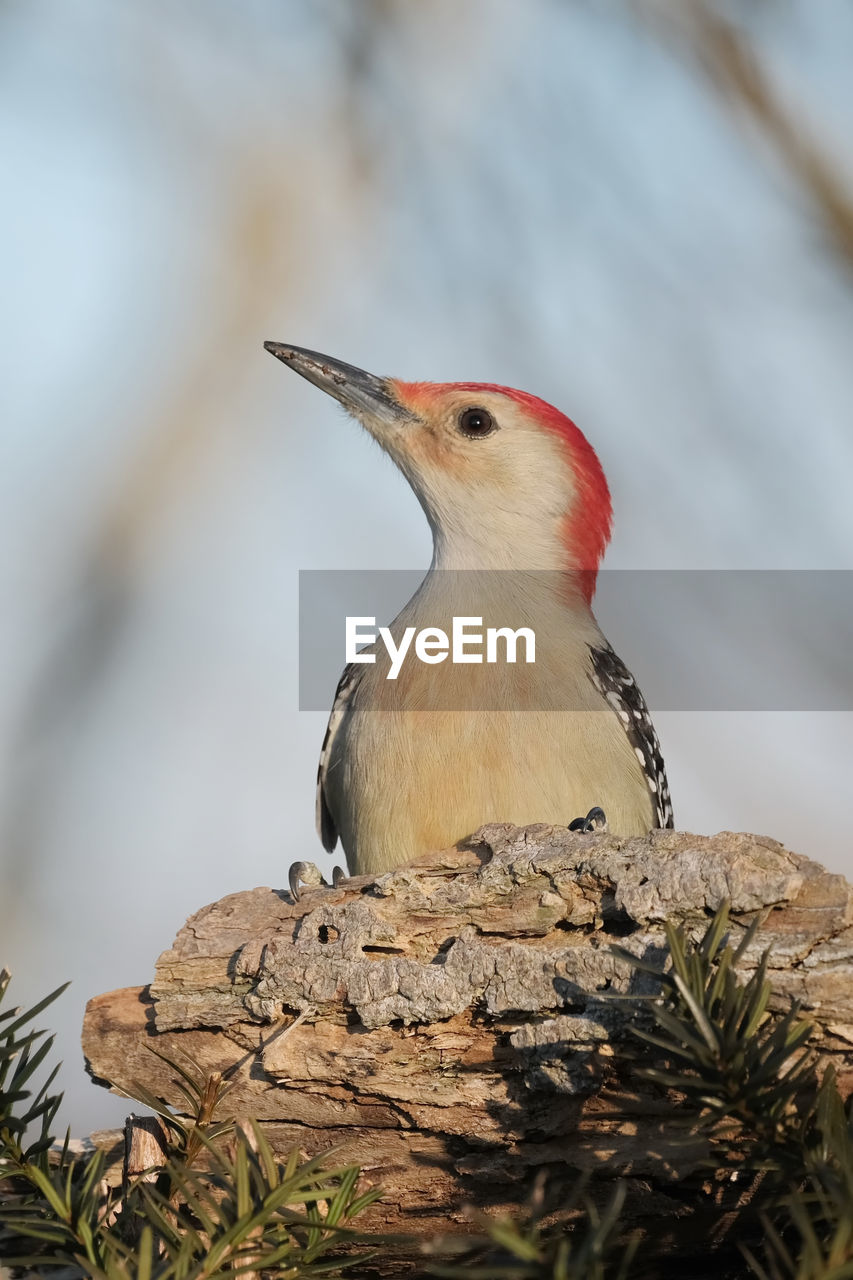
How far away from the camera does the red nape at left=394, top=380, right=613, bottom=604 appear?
594 cm

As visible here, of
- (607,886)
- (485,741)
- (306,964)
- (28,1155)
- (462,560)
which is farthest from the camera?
(462,560)

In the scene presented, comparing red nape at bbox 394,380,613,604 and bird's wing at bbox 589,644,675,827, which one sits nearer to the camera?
bird's wing at bbox 589,644,675,827

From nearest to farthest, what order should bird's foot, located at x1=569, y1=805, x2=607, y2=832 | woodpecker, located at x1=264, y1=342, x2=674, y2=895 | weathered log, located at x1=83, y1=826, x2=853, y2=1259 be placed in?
weathered log, located at x1=83, y1=826, x2=853, y2=1259 < bird's foot, located at x1=569, y1=805, x2=607, y2=832 < woodpecker, located at x1=264, y1=342, x2=674, y2=895

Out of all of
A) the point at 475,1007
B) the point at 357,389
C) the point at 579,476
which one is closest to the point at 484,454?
the point at 579,476

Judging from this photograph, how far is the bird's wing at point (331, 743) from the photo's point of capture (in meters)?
5.45

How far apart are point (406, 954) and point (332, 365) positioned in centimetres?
390

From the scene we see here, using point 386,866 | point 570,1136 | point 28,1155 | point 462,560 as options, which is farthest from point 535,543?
point 28,1155

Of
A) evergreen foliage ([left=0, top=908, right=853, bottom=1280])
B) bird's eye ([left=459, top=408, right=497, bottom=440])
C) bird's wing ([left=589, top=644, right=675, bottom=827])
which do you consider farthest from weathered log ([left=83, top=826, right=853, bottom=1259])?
bird's eye ([left=459, top=408, right=497, bottom=440])

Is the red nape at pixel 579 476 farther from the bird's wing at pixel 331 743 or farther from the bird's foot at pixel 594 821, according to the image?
the bird's foot at pixel 594 821

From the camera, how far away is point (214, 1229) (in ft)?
5.81

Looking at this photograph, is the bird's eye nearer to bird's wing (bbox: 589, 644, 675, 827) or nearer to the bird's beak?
the bird's beak

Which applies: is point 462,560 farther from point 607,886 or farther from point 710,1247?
point 710,1247

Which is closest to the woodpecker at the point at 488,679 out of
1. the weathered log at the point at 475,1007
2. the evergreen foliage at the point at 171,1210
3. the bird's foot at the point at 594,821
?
the bird's foot at the point at 594,821

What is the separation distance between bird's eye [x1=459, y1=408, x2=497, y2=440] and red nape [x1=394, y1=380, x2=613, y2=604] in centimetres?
12
